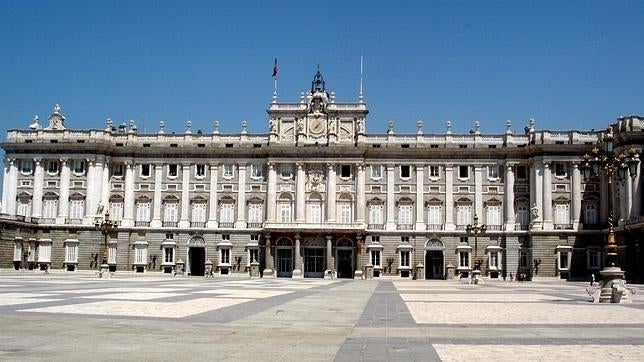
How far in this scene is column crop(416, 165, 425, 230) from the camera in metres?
82.0

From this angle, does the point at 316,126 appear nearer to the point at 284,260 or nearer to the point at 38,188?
the point at 284,260

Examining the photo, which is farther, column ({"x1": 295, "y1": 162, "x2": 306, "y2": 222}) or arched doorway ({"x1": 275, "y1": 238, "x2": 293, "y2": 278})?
column ({"x1": 295, "y1": 162, "x2": 306, "y2": 222})

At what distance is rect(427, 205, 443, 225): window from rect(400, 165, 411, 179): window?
14.2 ft

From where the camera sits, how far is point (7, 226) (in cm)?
7625

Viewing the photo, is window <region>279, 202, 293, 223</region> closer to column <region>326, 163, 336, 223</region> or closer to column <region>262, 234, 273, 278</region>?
column <region>262, 234, 273, 278</region>

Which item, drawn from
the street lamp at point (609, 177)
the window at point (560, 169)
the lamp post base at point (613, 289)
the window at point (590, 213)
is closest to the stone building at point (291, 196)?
the window at point (560, 169)

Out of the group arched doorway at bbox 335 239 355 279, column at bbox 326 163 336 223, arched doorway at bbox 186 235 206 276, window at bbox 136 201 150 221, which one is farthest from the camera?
window at bbox 136 201 150 221

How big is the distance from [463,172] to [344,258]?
16.7 metres

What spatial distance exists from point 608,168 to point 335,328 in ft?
71.0

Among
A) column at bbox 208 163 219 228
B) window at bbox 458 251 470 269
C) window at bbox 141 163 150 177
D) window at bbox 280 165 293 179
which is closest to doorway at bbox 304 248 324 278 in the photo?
window at bbox 280 165 293 179

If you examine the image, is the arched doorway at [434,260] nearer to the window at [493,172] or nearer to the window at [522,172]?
the window at [493,172]

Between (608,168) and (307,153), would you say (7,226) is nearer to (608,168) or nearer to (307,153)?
(307,153)

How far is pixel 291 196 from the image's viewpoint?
8350 centimetres

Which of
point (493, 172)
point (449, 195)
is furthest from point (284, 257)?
point (493, 172)
